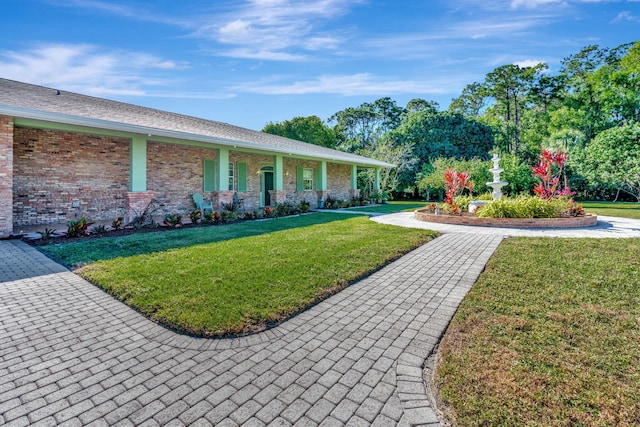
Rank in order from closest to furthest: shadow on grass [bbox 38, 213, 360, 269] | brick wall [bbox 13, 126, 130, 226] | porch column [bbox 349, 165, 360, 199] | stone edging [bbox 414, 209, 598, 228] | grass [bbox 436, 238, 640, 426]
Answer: grass [bbox 436, 238, 640, 426], shadow on grass [bbox 38, 213, 360, 269], brick wall [bbox 13, 126, 130, 226], stone edging [bbox 414, 209, 598, 228], porch column [bbox 349, 165, 360, 199]

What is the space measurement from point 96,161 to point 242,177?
18.3ft

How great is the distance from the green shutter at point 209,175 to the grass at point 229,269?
192 inches

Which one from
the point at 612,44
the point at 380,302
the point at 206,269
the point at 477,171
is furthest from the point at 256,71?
the point at 612,44

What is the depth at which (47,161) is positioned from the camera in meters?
9.15

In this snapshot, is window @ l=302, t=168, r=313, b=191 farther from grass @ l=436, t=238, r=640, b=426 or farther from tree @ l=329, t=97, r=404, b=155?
tree @ l=329, t=97, r=404, b=155

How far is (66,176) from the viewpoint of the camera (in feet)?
31.0

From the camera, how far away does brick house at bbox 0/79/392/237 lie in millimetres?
7977

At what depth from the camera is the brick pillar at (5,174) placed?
23.7 feet

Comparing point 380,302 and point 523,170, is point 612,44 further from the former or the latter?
point 380,302

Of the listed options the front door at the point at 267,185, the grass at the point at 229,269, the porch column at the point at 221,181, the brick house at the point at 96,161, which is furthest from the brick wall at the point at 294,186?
the grass at the point at 229,269

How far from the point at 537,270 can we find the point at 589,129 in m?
27.5

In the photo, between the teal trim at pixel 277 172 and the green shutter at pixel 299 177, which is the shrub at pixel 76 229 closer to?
the teal trim at pixel 277 172

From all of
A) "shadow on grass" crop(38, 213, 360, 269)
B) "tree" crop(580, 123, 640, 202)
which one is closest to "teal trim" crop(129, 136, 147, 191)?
"shadow on grass" crop(38, 213, 360, 269)

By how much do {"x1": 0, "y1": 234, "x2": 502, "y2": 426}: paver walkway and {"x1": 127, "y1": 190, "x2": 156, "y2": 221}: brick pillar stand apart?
5.91m
